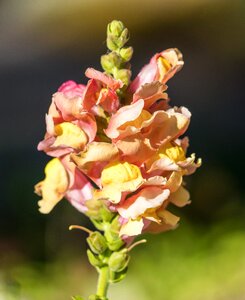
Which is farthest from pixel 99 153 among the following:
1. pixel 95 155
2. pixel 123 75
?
pixel 123 75

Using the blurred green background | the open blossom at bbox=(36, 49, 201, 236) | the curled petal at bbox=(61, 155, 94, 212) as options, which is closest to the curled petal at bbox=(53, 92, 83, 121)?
the open blossom at bbox=(36, 49, 201, 236)

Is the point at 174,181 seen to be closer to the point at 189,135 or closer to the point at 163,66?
the point at 163,66

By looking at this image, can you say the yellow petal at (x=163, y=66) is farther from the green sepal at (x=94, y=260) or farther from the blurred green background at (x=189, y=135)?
the blurred green background at (x=189, y=135)

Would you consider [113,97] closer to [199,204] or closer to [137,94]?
[137,94]

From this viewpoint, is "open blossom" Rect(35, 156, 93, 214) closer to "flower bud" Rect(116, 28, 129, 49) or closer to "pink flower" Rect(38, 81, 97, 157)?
"pink flower" Rect(38, 81, 97, 157)

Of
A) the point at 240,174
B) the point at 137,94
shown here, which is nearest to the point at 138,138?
the point at 137,94

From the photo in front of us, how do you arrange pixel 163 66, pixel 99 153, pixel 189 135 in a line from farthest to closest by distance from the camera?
1. pixel 189 135
2. pixel 163 66
3. pixel 99 153
